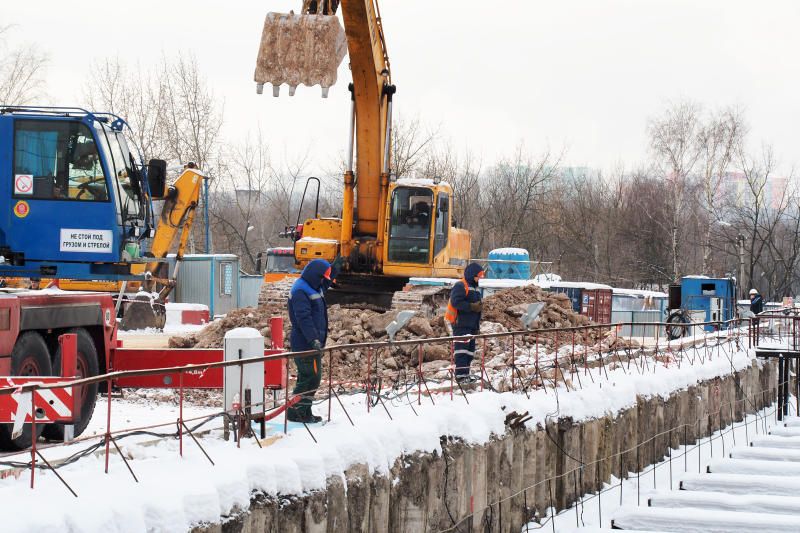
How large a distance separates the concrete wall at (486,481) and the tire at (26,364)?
3398 millimetres

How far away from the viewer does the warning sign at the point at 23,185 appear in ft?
41.7

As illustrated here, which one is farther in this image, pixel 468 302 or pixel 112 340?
pixel 468 302

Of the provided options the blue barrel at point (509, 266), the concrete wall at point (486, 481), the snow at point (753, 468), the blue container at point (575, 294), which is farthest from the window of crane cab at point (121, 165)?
the blue barrel at point (509, 266)

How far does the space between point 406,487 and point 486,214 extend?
56.1 metres

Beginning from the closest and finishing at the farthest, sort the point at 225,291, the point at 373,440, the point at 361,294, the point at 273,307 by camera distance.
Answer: the point at 373,440, the point at 273,307, the point at 361,294, the point at 225,291

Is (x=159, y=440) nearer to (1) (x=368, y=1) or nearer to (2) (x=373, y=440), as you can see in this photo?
(2) (x=373, y=440)

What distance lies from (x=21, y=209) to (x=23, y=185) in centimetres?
28

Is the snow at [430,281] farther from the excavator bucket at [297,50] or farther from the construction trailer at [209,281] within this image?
the construction trailer at [209,281]

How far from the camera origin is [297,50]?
18.0 m

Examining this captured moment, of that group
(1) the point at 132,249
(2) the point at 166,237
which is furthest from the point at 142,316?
(1) the point at 132,249

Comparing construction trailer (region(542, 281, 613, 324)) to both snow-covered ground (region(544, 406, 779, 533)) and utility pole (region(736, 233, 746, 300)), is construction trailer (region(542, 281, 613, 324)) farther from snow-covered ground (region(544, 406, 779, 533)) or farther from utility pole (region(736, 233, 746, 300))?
utility pole (region(736, 233, 746, 300))

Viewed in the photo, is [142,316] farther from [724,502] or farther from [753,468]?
[724,502]

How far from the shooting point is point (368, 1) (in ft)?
70.6

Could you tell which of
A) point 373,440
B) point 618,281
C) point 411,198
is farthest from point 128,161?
point 618,281
